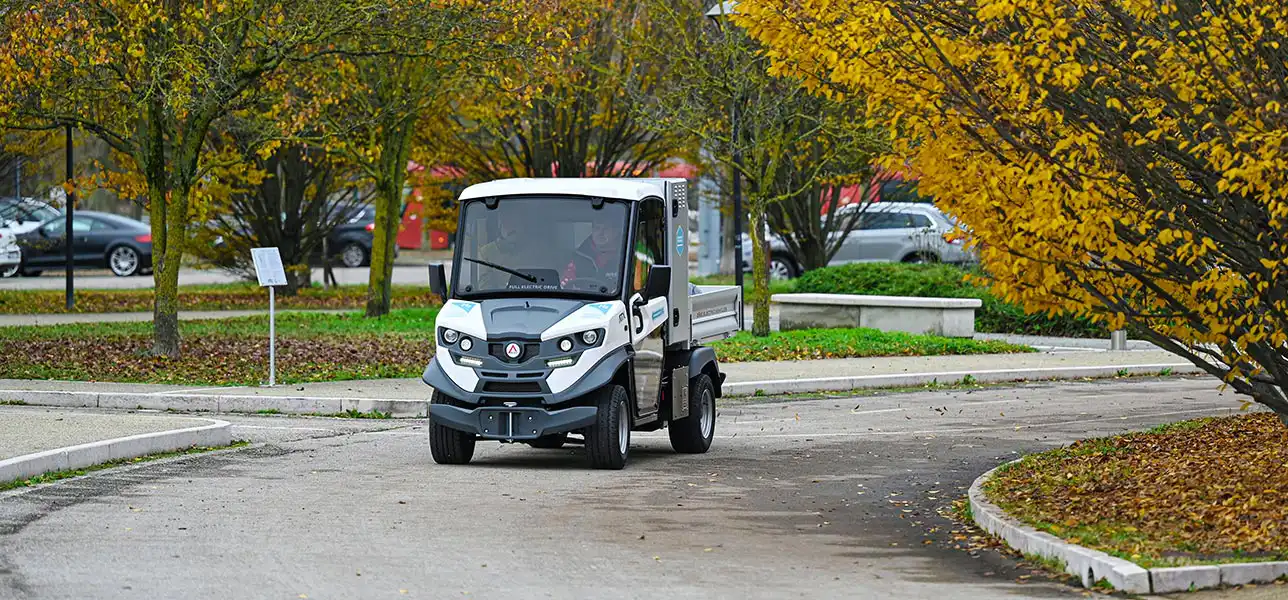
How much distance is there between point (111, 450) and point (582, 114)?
63.3 feet

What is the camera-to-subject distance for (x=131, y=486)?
12.0 m

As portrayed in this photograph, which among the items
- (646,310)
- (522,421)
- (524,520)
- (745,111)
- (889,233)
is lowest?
(524,520)

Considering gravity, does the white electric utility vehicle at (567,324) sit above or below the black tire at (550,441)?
above

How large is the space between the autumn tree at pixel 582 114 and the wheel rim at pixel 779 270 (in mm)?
6330

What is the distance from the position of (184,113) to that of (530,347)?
8213 mm

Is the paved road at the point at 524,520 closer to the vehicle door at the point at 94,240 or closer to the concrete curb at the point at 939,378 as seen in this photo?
the concrete curb at the point at 939,378

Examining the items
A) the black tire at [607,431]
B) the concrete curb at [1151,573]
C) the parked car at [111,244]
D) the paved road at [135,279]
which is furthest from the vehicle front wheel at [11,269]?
the concrete curb at [1151,573]

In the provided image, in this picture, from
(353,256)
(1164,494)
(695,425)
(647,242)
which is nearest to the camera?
(1164,494)

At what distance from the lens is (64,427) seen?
47.4 ft

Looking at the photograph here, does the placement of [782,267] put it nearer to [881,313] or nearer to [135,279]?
[881,313]

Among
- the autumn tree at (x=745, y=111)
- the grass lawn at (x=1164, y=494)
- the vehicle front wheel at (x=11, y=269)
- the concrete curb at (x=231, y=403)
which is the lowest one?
the concrete curb at (x=231, y=403)

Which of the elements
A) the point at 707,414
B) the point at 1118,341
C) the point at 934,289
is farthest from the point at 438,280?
the point at 934,289

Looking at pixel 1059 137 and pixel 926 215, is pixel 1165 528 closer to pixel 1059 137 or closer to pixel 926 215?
pixel 1059 137

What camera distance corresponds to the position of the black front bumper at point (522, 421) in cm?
1284
